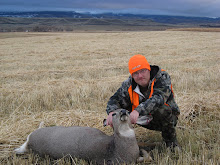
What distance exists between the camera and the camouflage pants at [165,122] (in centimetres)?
365

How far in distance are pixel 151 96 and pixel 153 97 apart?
152 mm

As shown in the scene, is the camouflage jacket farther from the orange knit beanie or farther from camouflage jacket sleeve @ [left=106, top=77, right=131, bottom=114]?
the orange knit beanie

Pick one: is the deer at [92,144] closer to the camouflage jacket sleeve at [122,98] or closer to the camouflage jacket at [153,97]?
the camouflage jacket at [153,97]

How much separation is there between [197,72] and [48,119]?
6.28 metres

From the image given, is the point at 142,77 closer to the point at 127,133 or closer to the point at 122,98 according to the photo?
the point at 122,98

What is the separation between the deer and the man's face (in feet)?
2.22

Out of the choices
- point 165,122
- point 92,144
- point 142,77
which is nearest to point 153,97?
point 142,77

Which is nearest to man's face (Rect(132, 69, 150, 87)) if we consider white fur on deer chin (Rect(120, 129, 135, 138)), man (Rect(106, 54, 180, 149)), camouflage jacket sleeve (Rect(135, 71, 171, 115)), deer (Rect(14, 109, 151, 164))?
man (Rect(106, 54, 180, 149))

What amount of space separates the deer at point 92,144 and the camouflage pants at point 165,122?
619 mm

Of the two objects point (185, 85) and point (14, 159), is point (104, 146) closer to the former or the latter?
point (14, 159)

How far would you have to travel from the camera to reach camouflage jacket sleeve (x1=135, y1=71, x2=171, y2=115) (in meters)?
3.35

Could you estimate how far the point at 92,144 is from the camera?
3.37 meters

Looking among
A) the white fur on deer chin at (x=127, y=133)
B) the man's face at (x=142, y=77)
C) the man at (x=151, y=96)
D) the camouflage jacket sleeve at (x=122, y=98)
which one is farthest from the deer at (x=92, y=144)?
the man's face at (x=142, y=77)

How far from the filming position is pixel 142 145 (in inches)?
150
